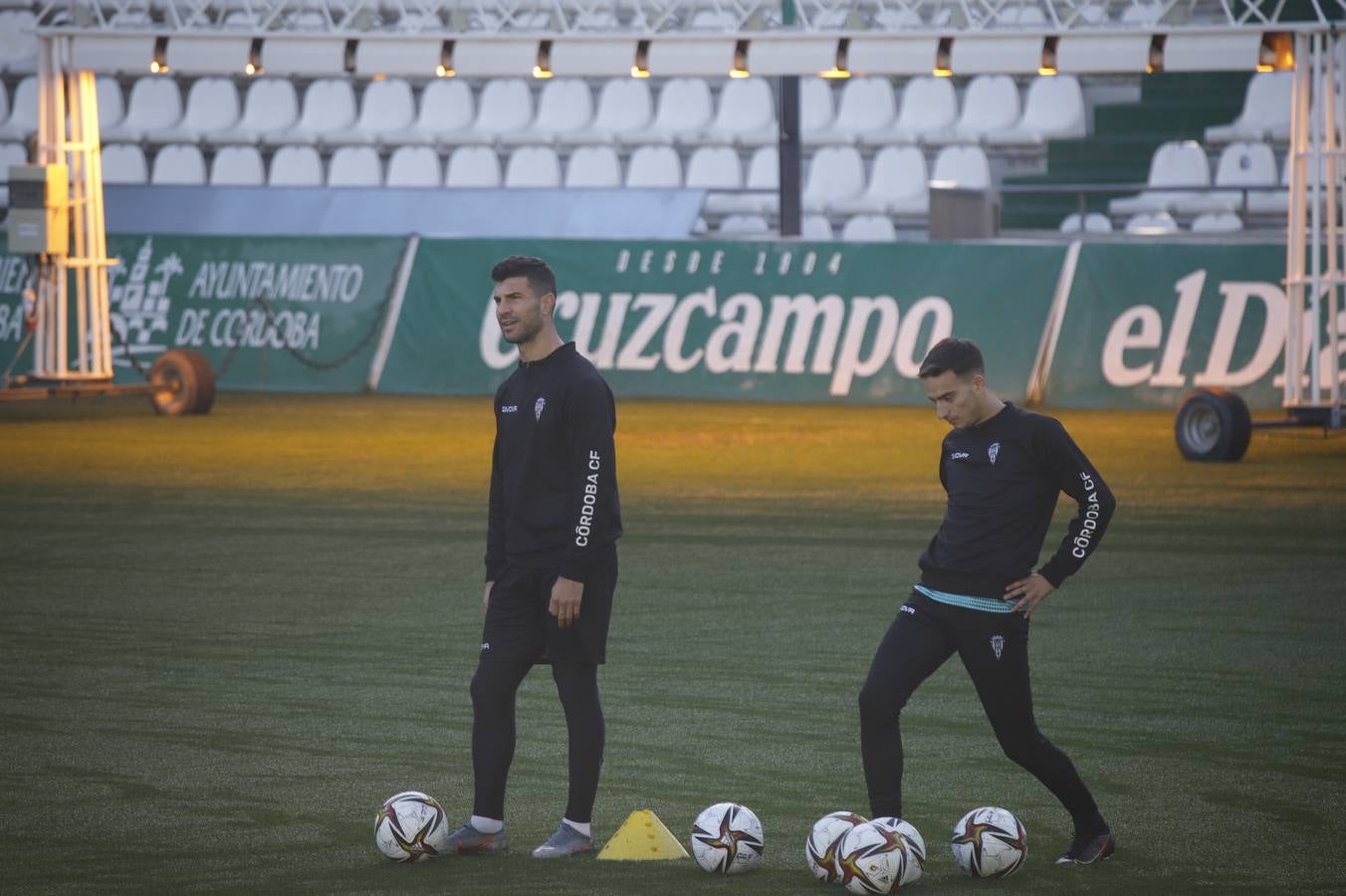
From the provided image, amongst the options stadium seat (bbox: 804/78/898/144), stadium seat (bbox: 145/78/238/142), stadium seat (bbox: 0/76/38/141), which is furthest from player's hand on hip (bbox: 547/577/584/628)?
stadium seat (bbox: 145/78/238/142)

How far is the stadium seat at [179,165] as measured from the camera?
110 feet

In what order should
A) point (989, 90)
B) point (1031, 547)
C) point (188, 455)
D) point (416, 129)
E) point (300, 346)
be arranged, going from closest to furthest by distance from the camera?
point (1031, 547) → point (188, 455) → point (300, 346) → point (989, 90) → point (416, 129)

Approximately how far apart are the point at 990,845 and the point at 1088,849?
420 mm

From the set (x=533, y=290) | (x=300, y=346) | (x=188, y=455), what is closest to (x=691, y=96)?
(x=300, y=346)

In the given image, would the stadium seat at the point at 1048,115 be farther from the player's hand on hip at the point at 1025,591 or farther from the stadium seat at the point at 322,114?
the player's hand on hip at the point at 1025,591

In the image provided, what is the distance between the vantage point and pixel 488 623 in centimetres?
615

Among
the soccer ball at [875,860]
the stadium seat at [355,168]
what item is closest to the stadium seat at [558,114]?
the stadium seat at [355,168]

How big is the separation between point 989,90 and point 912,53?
10.1 m

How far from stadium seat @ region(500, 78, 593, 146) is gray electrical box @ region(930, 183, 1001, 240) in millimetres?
9718

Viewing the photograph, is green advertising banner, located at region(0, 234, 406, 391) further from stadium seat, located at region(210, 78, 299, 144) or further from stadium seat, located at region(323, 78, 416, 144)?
stadium seat, located at region(323, 78, 416, 144)

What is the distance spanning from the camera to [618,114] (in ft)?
109

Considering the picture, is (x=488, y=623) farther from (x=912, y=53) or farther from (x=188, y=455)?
(x=912, y=53)

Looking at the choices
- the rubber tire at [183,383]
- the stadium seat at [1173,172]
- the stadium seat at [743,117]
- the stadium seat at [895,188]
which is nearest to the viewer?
the rubber tire at [183,383]

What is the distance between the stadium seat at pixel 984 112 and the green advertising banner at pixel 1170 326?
24.7 ft
